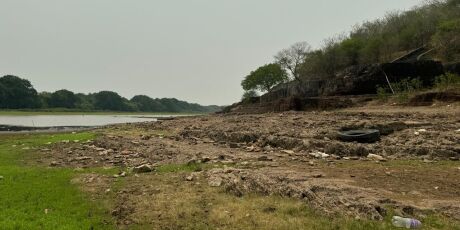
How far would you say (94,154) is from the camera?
67.2 ft

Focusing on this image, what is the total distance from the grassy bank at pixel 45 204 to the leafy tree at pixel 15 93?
141436mm

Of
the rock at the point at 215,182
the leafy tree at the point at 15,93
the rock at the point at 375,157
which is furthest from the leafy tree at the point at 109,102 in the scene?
the rock at the point at 215,182

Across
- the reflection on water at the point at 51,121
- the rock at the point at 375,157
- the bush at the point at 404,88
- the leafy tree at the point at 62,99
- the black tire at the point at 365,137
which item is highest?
the leafy tree at the point at 62,99

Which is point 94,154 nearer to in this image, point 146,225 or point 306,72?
point 146,225

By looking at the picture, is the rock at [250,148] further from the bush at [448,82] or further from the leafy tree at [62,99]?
the leafy tree at [62,99]

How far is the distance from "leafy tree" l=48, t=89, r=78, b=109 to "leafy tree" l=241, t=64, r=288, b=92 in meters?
101

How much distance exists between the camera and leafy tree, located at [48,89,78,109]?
6476 inches

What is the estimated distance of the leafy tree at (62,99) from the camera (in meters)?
164

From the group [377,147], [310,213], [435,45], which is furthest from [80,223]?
[435,45]

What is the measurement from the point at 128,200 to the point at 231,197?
2758mm

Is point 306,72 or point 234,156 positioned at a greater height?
point 306,72

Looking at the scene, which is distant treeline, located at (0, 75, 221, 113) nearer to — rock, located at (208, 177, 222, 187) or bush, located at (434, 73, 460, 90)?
bush, located at (434, 73, 460, 90)

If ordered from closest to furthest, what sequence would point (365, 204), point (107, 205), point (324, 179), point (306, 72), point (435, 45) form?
1. point (365, 204)
2. point (107, 205)
3. point (324, 179)
4. point (435, 45)
5. point (306, 72)

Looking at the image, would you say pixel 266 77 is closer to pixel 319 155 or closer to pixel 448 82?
pixel 448 82
